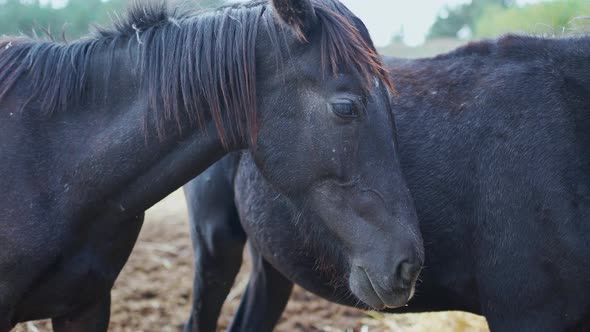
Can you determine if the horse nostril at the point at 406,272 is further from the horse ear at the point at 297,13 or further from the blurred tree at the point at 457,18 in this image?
the blurred tree at the point at 457,18

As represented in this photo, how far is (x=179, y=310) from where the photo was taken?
5.66m

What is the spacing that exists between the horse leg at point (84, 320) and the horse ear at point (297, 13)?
152 cm

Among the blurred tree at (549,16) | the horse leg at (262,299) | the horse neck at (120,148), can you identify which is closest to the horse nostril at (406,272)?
the horse neck at (120,148)

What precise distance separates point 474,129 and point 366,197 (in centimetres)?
90

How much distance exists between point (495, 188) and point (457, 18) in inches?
884

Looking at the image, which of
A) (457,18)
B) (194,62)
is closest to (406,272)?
(194,62)

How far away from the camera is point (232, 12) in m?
2.84

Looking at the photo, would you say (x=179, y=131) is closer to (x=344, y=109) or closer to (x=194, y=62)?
(x=194, y=62)

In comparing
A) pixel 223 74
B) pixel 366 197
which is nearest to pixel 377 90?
pixel 366 197

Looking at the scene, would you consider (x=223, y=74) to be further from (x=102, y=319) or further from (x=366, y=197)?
(x=102, y=319)

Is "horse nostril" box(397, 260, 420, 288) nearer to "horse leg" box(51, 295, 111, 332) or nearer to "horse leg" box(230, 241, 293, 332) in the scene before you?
"horse leg" box(51, 295, 111, 332)

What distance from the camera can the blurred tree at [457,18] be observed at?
939 inches

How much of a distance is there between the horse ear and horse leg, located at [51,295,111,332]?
1.52 m

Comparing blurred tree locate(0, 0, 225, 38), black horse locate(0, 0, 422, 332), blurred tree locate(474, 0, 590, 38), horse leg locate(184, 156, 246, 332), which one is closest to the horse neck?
→ black horse locate(0, 0, 422, 332)
